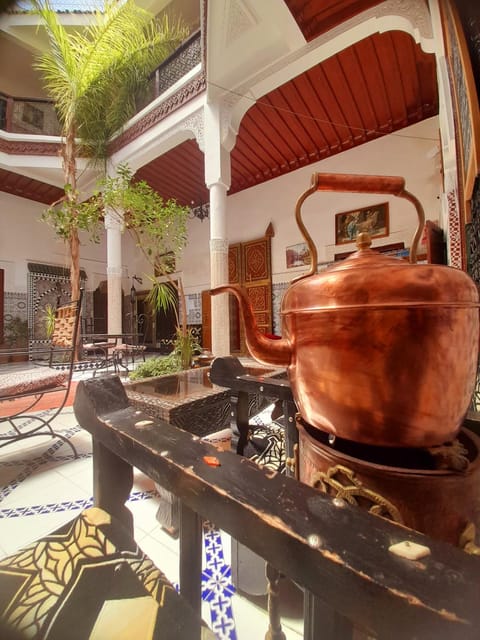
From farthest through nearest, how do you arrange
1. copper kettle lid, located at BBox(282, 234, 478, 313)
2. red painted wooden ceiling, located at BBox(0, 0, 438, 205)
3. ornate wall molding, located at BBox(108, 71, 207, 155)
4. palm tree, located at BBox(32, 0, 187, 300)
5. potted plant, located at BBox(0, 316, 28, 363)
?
1. potted plant, located at BBox(0, 316, 28, 363)
2. palm tree, located at BBox(32, 0, 187, 300)
3. ornate wall molding, located at BBox(108, 71, 207, 155)
4. red painted wooden ceiling, located at BBox(0, 0, 438, 205)
5. copper kettle lid, located at BBox(282, 234, 478, 313)

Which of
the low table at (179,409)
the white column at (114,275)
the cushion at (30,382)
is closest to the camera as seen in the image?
the low table at (179,409)

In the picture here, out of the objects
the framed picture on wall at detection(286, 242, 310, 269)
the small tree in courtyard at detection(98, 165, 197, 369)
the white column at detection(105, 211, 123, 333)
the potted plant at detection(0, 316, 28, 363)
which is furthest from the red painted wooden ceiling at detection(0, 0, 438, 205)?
the potted plant at detection(0, 316, 28, 363)

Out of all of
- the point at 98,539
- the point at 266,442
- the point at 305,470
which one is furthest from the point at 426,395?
the point at 266,442

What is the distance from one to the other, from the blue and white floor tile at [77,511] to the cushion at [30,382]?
444 mm

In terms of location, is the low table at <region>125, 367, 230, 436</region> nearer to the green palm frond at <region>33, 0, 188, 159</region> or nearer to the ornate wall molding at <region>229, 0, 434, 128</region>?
the ornate wall molding at <region>229, 0, 434, 128</region>

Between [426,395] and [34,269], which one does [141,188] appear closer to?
[426,395]

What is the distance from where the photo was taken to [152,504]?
1.14m

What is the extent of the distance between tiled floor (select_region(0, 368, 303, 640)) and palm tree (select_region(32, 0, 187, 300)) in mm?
2415

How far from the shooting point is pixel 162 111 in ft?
12.1

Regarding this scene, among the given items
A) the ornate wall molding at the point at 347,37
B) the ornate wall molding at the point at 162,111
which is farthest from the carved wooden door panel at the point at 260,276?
the ornate wall molding at the point at 162,111

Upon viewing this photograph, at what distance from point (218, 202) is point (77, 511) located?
3156 mm

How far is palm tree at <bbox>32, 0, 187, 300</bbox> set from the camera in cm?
340

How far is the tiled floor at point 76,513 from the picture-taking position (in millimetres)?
703

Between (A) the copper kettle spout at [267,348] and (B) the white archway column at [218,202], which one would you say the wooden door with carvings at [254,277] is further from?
(A) the copper kettle spout at [267,348]
